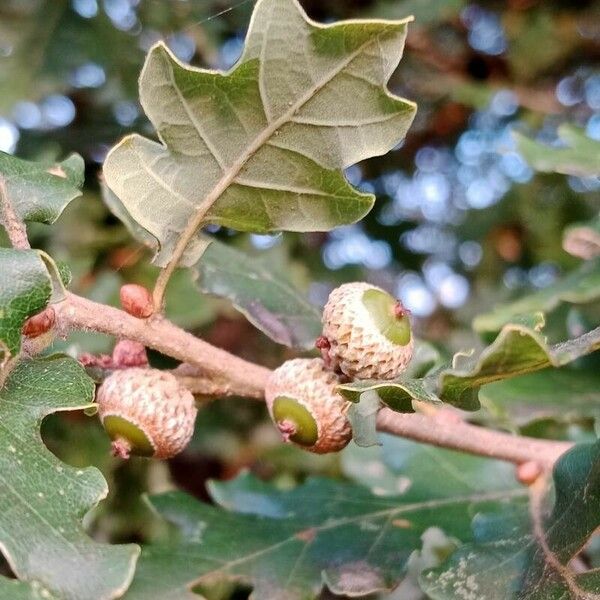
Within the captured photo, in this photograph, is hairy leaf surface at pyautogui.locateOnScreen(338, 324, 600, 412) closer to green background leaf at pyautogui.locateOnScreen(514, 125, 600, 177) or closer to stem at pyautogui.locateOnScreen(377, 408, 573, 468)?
stem at pyautogui.locateOnScreen(377, 408, 573, 468)

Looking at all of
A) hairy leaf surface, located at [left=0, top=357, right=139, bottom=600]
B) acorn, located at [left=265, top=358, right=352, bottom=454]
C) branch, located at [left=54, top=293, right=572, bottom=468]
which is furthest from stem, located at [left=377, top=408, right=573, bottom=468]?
hairy leaf surface, located at [left=0, top=357, right=139, bottom=600]

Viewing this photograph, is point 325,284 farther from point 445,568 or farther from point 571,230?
point 445,568

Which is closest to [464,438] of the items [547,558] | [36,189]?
[547,558]

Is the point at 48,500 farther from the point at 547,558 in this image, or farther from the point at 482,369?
the point at 547,558

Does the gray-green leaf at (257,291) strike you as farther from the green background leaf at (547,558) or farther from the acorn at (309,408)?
the green background leaf at (547,558)

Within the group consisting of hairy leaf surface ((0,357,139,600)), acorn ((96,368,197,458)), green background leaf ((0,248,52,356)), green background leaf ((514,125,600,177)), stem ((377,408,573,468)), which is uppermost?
green background leaf ((0,248,52,356))

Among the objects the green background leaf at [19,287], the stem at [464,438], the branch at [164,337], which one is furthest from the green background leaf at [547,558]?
the green background leaf at [19,287]
